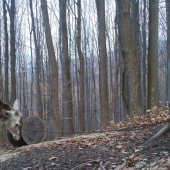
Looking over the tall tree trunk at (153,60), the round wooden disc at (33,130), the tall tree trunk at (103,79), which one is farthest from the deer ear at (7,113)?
the tall tree trunk at (103,79)

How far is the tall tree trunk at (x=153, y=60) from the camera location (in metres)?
7.78

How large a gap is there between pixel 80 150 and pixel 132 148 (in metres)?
1.09

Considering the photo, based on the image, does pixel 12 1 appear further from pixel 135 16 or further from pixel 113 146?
pixel 113 146

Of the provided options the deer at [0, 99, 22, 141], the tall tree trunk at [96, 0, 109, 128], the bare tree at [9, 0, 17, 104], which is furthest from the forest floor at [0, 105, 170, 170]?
the bare tree at [9, 0, 17, 104]

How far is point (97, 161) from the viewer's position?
3430mm

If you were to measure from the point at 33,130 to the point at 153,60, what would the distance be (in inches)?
192

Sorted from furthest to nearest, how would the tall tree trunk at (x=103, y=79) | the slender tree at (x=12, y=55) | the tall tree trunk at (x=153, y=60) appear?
the slender tree at (x=12, y=55), the tall tree trunk at (x=103, y=79), the tall tree trunk at (x=153, y=60)

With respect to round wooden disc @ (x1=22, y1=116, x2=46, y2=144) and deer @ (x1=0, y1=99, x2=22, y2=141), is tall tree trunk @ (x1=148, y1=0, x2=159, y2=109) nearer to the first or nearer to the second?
round wooden disc @ (x1=22, y1=116, x2=46, y2=144)

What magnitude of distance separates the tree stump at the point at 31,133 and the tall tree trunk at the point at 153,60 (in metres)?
4.02

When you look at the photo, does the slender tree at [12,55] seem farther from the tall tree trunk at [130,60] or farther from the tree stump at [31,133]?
the tall tree trunk at [130,60]

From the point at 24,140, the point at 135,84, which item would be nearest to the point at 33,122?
the point at 24,140

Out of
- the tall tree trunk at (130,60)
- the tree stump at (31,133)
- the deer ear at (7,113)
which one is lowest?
the tree stump at (31,133)

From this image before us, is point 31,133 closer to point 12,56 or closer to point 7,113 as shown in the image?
point 7,113

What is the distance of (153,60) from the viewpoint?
7875mm
